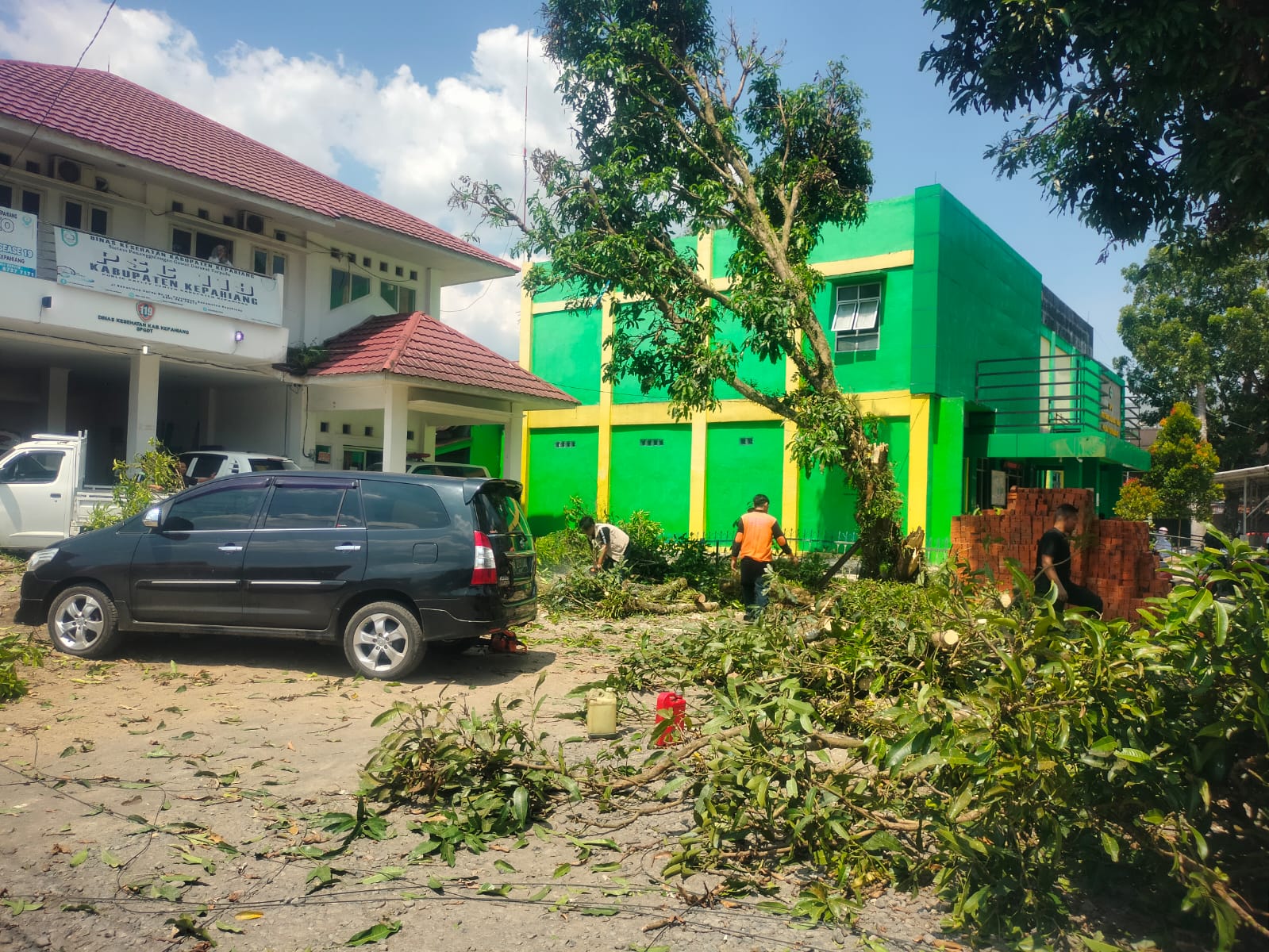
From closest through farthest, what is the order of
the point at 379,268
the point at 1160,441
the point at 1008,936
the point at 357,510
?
the point at 1008,936 → the point at 357,510 → the point at 379,268 → the point at 1160,441

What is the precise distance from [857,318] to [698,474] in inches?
190

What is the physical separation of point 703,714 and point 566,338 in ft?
57.7

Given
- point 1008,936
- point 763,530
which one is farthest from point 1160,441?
point 1008,936

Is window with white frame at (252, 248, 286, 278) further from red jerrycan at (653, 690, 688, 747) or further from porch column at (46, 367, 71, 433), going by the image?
red jerrycan at (653, 690, 688, 747)

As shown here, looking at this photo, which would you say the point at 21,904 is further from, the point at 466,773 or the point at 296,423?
the point at 296,423

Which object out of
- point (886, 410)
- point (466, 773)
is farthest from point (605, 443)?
point (466, 773)

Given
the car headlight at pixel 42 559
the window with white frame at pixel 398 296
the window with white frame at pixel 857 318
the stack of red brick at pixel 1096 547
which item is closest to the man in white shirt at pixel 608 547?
the stack of red brick at pixel 1096 547

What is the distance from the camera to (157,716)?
261 inches

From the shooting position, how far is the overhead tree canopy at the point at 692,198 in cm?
1291

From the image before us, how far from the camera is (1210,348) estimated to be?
102 ft

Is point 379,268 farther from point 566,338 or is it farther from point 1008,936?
point 1008,936

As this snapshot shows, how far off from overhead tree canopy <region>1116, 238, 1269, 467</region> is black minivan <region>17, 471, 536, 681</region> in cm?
2857

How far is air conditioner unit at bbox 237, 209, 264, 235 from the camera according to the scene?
52.4ft

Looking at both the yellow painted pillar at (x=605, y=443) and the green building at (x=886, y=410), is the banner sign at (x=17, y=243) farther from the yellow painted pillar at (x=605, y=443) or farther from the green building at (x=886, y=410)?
the yellow painted pillar at (x=605, y=443)
